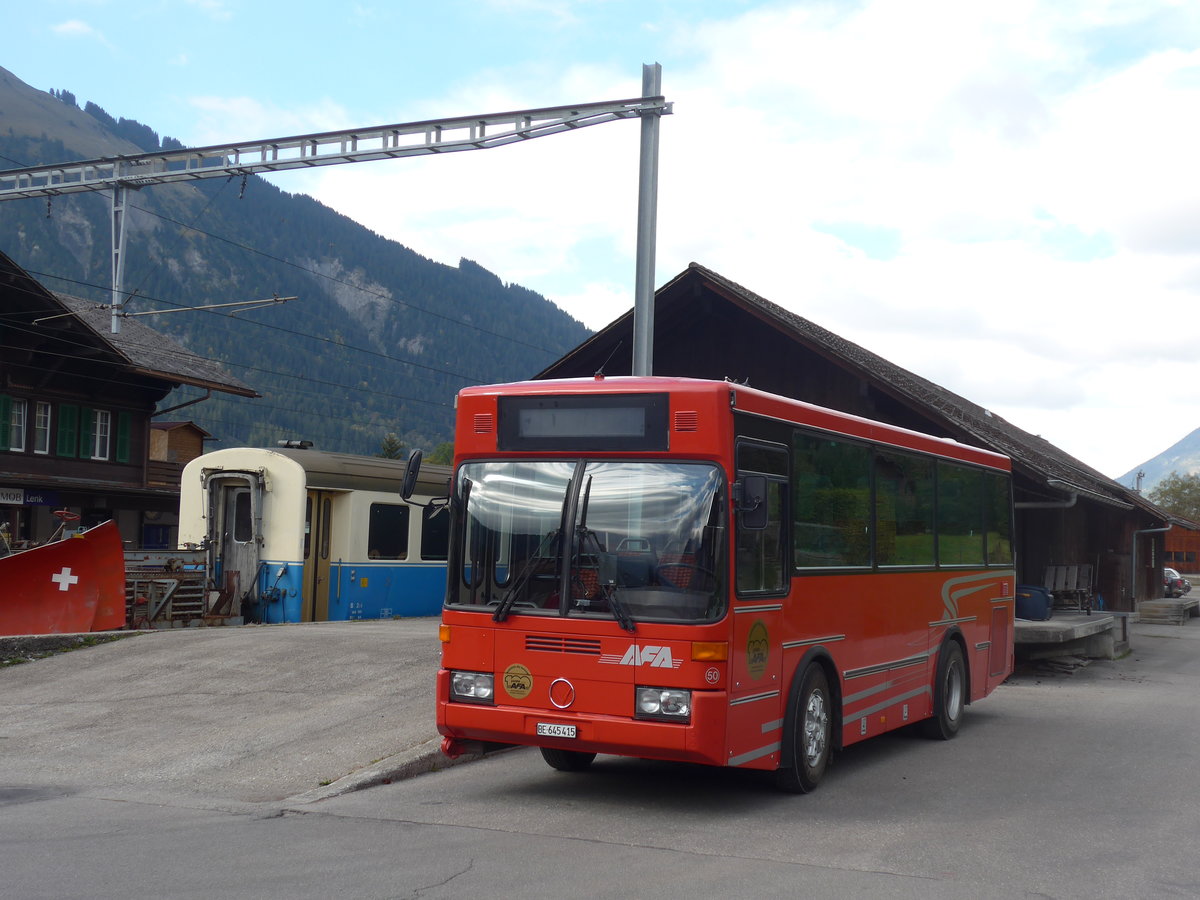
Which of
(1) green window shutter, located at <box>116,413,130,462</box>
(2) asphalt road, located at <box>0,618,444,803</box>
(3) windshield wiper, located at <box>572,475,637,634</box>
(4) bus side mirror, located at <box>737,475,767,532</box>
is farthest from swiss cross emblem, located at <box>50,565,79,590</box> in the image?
(1) green window shutter, located at <box>116,413,130,462</box>

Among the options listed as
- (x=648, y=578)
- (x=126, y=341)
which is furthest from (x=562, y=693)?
(x=126, y=341)

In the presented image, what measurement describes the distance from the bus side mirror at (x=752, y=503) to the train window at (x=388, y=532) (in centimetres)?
1516

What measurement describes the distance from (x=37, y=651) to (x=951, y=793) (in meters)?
10.1

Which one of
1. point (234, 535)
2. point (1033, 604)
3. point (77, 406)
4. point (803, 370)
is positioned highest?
Answer: point (77, 406)

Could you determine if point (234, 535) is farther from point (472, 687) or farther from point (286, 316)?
point (286, 316)

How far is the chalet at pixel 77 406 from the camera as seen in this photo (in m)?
39.0

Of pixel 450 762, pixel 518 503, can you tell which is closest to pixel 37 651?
pixel 450 762

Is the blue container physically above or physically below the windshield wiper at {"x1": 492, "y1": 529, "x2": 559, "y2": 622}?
below

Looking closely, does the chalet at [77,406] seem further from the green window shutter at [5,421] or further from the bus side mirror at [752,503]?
the bus side mirror at [752,503]

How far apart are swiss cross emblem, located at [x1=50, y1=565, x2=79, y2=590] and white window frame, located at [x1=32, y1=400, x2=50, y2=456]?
82.5 feet

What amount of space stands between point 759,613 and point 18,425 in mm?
36369

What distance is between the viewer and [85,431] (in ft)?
138

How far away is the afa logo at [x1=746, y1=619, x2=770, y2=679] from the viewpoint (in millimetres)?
8180

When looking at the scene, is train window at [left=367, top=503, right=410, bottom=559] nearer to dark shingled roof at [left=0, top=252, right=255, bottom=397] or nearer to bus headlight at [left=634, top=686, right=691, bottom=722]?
bus headlight at [left=634, top=686, right=691, bottom=722]
